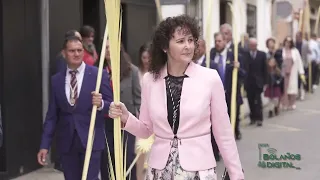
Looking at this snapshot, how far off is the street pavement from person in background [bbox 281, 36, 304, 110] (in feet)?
1.19

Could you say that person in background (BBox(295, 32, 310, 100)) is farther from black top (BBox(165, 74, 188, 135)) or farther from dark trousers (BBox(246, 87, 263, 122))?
black top (BBox(165, 74, 188, 135))

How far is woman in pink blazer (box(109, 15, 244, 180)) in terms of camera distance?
3461 mm

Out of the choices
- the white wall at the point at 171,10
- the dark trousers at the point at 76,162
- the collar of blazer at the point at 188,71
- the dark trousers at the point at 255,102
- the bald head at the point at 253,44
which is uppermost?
the white wall at the point at 171,10

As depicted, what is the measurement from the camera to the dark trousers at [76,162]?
5.07 m

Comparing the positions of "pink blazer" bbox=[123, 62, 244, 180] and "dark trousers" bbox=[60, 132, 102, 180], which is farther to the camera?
"dark trousers" bbox=[60, 132, 102, 180]

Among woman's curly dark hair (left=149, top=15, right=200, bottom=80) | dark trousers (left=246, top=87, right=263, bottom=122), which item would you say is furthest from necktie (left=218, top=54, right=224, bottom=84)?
woman's curly dark hair (left=149, top=15, right=200, bottom=80)

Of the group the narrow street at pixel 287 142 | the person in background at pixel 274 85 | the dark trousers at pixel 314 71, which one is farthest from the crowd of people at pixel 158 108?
the dark trousers at pixel 314 71

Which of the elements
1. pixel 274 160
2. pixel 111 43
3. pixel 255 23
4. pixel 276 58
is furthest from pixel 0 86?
pixel 255 23

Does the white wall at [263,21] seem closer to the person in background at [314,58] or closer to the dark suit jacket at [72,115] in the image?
the person in background at [314,58]

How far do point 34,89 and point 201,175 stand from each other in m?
5.30

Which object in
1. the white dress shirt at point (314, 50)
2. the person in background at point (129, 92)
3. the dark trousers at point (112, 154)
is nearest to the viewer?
the dark trousers at point (112, 154)

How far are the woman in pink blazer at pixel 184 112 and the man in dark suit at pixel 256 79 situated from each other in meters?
9.54

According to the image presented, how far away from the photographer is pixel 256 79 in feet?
43.0

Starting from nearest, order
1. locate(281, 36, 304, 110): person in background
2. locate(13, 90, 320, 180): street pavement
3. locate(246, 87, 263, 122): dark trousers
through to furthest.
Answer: locate(13, 90, 320, 180): street pavement < locate(246, 87, 263, 122): dark trousers < locate(281, 36, 304, 110): person in background
